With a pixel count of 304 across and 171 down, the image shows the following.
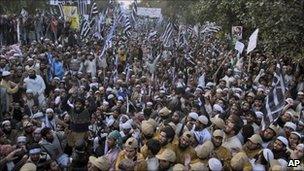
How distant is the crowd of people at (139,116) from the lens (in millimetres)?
6758

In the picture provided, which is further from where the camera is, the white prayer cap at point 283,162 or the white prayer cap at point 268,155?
the white prayer cap at point 268,155

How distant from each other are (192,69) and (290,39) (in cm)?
440

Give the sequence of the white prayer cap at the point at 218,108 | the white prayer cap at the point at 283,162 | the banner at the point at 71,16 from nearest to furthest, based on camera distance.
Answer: the white prayer cap at the point at 283,162 → the white prayer cap at the point at 218,108 → the banner at the point at 71,16

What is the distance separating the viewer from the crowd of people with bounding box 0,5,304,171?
676 centimetres

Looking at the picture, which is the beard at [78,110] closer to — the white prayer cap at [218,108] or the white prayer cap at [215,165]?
the white prayer cap at [218,108]

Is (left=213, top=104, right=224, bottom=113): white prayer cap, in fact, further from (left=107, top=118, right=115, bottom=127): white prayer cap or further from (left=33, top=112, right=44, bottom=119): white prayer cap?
(left=33, top=112, right=44, bottom=119): white prayer cap

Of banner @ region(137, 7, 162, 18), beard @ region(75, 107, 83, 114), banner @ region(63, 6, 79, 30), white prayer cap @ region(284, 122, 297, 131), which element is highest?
white prayer cap @ region(284, 122, 297, 131)

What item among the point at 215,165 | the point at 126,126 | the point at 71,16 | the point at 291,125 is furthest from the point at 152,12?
the point at 215,165

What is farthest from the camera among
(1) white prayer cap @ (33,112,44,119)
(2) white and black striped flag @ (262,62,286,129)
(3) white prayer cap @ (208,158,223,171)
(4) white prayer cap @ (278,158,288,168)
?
(1) white prayer cap @ (33,112,44,119)

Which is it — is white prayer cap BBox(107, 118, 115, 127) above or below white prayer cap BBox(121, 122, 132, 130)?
below

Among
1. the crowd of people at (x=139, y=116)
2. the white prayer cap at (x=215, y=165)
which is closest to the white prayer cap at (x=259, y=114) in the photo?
the crowd of people at (x=139, y=116)

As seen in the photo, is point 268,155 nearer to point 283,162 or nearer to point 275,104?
point 283,162

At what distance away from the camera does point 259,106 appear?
32.9ft

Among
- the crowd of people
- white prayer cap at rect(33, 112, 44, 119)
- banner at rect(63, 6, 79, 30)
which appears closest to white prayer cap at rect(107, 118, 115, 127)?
the crowd of people
